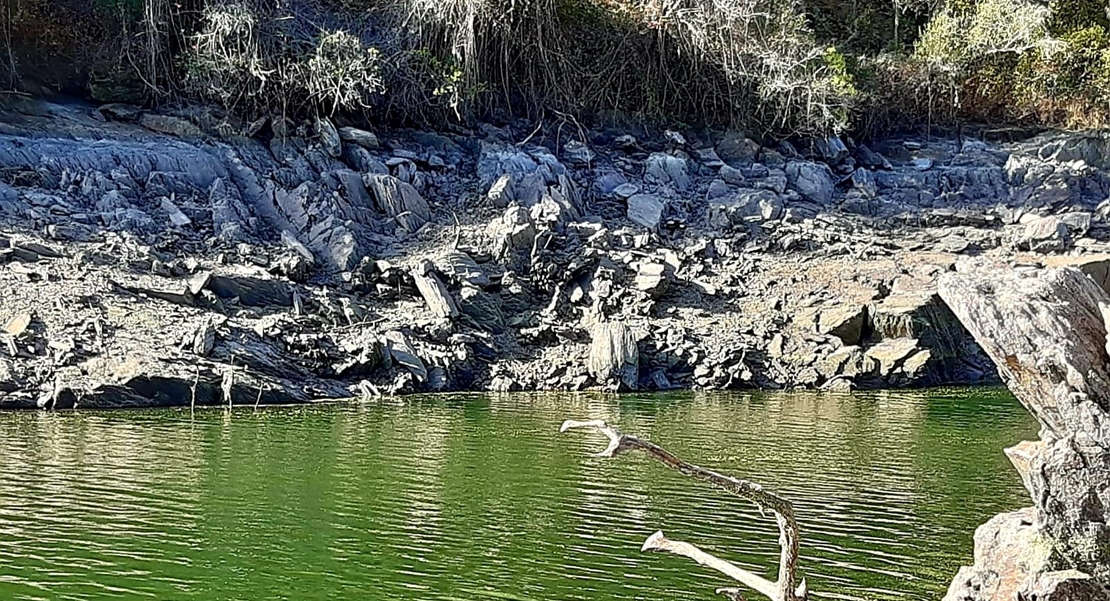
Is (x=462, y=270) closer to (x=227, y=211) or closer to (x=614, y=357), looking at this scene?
(x=614, y=357)

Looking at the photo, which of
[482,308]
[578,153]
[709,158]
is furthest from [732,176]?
[482,308]

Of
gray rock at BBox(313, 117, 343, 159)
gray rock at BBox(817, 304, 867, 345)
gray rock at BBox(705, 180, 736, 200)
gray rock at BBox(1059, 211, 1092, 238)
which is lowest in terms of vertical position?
gray rock at BBox(817, 304, 867, 345)

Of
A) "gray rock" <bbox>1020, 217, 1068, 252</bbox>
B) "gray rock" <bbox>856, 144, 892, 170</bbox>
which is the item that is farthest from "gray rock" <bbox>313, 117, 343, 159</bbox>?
"gray rock" <bbox>1020, 217, 1068, 252</bbox>

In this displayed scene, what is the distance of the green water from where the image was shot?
8844 millimetres

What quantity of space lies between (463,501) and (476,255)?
39.1 feet

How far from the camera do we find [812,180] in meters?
27.9

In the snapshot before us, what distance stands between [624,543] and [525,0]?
20.8 meters

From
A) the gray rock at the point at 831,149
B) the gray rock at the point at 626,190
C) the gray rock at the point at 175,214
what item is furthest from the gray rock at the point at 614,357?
the gray rock at the point at 831,149

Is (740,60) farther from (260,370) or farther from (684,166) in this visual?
(260,370)

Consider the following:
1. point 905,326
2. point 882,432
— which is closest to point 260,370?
point 882,432

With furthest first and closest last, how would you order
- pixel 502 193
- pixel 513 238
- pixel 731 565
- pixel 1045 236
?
1. pixel 502 193
2. pixel 1045 236
3. pixel 513 238
4. pixel 731 565

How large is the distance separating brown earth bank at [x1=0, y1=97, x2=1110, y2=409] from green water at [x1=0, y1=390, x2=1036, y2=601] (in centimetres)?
221

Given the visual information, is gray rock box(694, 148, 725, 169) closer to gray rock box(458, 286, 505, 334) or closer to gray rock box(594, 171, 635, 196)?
gray rock box(594, 171, 635, 196)

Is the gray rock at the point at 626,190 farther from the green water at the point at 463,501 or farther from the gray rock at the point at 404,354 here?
the green water at the point at 463,501
